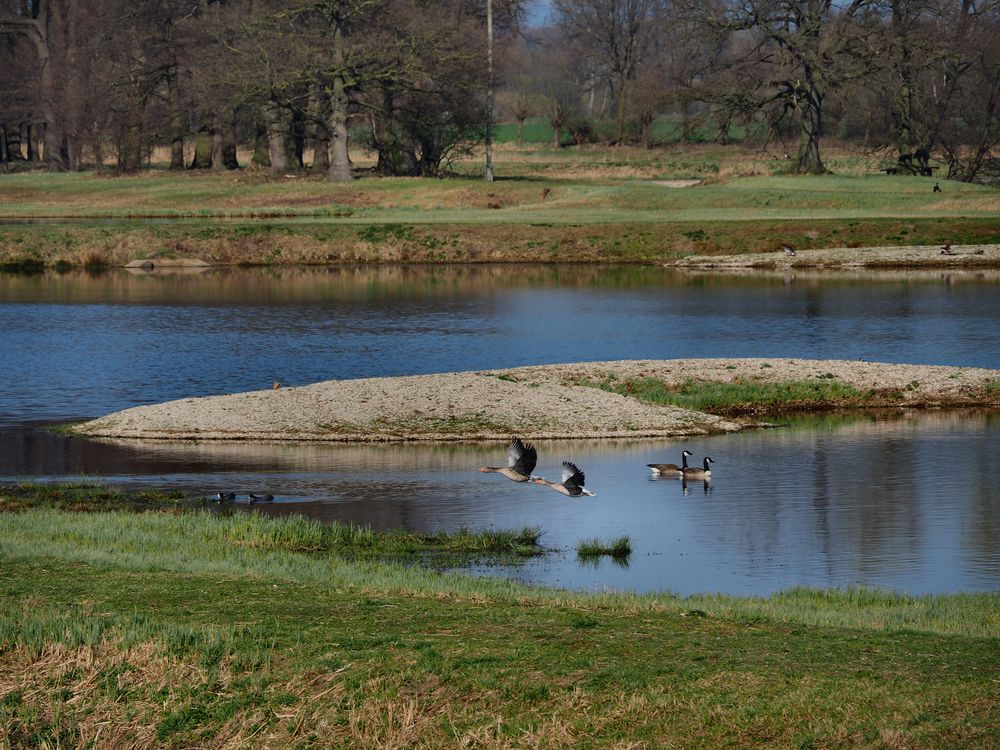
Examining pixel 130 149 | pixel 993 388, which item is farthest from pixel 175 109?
pixel 993 388

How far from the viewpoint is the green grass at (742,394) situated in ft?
101

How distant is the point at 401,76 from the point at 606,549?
58.9 meters

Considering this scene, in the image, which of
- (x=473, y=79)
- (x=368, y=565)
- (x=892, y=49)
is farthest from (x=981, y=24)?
(x=368, y=565)

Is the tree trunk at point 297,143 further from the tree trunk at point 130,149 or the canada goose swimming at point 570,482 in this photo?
the canada goose swimming at point 570,482

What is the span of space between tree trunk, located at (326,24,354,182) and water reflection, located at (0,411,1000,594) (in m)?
50.3

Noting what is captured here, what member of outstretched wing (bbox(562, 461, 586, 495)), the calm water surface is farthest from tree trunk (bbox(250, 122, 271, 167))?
outstretched wing (bbox(562, 461, 586, 495))

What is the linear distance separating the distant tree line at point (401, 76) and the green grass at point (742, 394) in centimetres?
4455

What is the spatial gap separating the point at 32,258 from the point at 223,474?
41766 millimetres

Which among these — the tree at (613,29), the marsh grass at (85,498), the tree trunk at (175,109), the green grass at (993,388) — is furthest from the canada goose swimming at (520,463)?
the tree at (613,29)

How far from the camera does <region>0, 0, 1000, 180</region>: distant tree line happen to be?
7494cm

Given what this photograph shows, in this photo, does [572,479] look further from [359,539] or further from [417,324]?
[417,324]

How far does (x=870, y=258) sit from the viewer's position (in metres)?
60.8

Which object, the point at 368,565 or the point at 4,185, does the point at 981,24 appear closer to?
the point at 4,185

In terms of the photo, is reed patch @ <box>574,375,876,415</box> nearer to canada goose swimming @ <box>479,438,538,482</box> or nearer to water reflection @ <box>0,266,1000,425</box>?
water reflection @ <box>0,266,1000,425</box>
